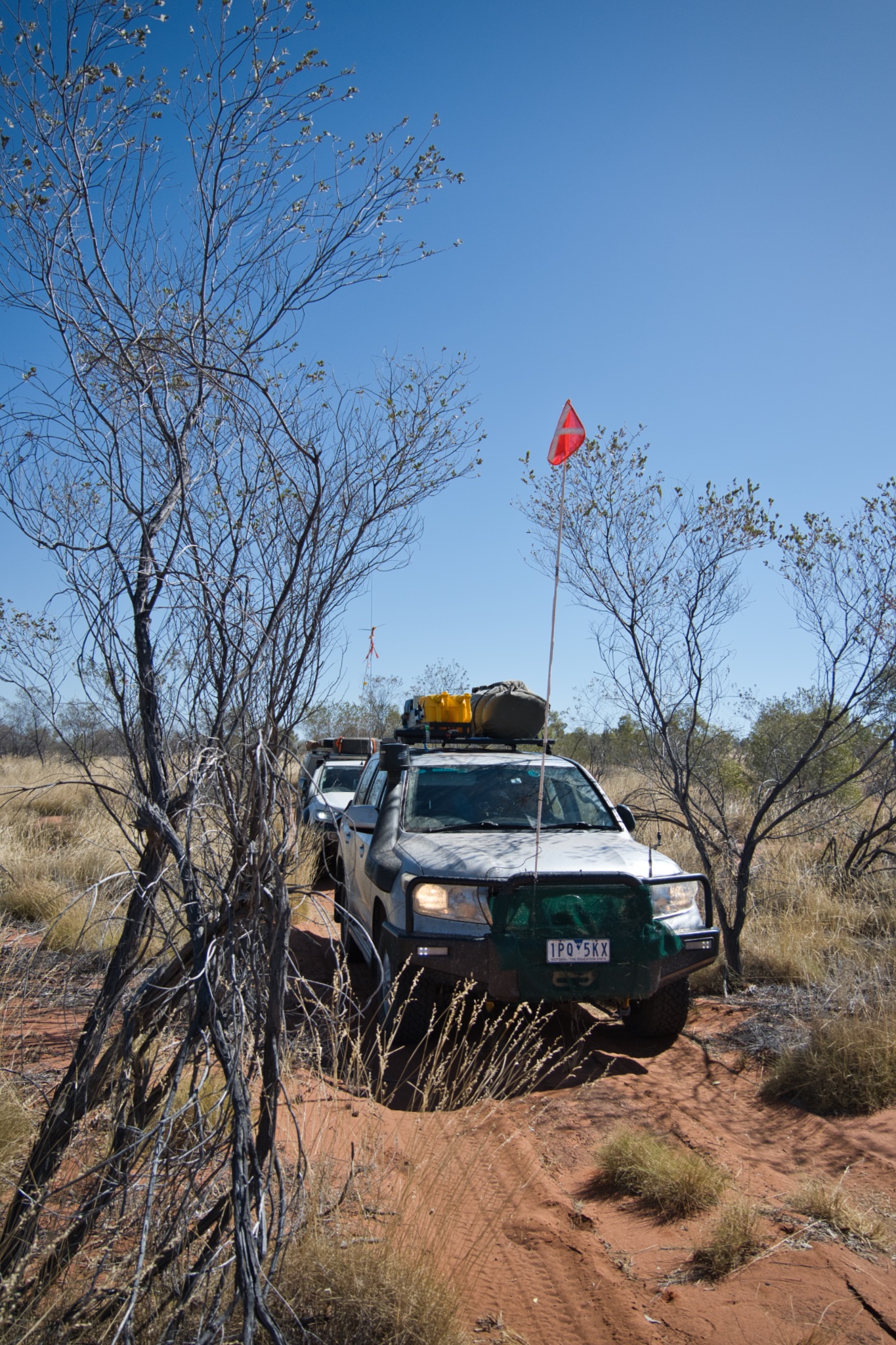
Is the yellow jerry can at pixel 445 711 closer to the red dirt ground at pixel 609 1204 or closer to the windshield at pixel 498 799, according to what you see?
the windshield at pixel 498 799

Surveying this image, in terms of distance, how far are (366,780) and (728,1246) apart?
5.62m

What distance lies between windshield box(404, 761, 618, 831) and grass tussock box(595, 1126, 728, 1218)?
2.37m

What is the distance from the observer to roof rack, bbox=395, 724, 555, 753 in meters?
7.37

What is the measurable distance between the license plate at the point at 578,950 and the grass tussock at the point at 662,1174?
957mm

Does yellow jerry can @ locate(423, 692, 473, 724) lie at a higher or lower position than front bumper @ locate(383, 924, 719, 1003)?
higher

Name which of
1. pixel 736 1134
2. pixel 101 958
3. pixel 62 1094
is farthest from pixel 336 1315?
pixel 101 958

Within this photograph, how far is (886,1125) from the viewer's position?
423cm

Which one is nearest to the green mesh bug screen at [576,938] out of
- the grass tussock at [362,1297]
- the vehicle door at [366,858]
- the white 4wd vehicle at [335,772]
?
the vehicle door at [366,858]

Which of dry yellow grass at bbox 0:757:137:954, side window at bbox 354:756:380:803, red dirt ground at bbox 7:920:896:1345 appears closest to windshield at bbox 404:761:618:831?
side window at bbox 354:756:380:803

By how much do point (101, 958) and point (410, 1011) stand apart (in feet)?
8.18

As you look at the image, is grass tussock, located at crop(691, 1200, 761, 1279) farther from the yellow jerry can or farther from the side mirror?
the yellow jerry can

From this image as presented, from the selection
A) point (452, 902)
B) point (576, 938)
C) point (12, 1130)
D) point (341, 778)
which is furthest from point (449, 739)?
point (341, 778)

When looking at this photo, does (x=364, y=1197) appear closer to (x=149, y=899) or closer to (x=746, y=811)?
(x=149, y=899)

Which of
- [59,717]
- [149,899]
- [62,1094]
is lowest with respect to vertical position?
[62,1094]
